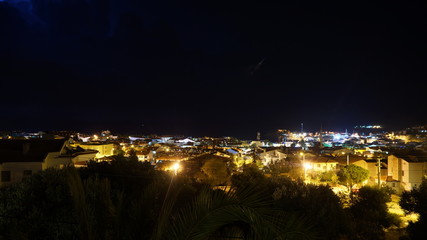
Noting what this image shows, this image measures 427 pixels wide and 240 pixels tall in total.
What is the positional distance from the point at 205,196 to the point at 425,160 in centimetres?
2950

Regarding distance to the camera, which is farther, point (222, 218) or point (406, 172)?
point (406, 172)

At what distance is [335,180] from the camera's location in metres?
26.0

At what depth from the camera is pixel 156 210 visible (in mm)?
4137

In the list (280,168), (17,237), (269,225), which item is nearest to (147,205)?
(17,237)

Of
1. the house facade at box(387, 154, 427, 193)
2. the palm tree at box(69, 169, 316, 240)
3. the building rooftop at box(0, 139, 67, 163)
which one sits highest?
the palm tree at box(69, 169, 316, 240)

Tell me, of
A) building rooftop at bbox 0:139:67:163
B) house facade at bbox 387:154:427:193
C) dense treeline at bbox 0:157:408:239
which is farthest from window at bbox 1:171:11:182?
house facade at bbox 387:154:427:193

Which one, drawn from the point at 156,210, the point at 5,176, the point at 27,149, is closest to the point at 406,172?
the point at 156,210

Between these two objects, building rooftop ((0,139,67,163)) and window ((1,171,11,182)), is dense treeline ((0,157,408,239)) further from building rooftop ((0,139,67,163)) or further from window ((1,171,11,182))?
window ((1,171,11,182))

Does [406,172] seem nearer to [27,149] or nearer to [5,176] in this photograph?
[27,149]

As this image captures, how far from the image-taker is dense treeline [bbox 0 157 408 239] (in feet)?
8.89

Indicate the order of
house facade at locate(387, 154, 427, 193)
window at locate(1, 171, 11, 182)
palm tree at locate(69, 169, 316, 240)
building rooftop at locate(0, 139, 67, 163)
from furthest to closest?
house facade at locate(387, 154, 427, 193), building rooftop at locate(0, 139, 67, 163), window at locate(1, 171, 11, 182), palm tree at locate(69, 169, 316, 240)

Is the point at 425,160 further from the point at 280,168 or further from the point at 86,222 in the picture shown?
the point at 86,222

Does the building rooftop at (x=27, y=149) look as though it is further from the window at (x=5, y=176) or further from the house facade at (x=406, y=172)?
the house facade at (x=406, y=172)

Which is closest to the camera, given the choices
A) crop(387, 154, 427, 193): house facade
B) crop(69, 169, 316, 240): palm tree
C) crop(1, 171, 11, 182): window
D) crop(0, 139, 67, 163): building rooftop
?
crop(69, 169, 316, 240): palm tree
